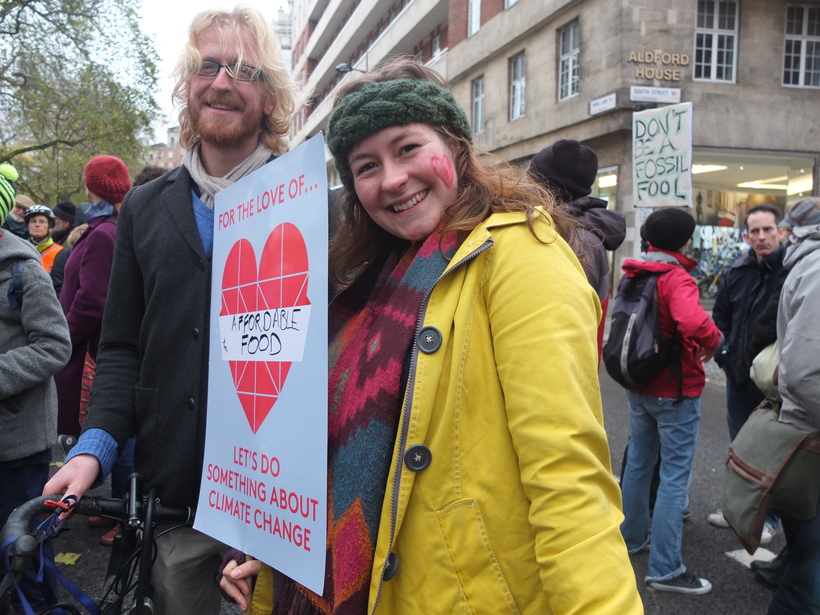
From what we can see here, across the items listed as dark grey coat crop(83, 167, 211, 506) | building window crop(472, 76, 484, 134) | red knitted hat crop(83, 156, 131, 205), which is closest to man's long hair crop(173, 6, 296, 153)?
dark grey coat crop(83, 167, 211, 506)

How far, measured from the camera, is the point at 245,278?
1.51 meters

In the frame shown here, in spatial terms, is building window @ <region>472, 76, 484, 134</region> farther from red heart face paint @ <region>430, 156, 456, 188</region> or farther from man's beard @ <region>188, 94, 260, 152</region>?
red heart face paint @ <region>430, 156, 456, 188</region>

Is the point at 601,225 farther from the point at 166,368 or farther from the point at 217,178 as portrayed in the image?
the point at 166,368

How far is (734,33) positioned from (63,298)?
14844mm

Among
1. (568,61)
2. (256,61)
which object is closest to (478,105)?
(568,61)

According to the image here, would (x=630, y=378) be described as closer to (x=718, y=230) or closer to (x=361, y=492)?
(x=361, y=492)

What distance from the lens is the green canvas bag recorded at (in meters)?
2.33

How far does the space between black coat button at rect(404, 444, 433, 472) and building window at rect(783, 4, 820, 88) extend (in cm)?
1640

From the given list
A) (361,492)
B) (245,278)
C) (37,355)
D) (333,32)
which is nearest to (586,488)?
(361,492)

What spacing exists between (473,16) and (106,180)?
59.0 feet

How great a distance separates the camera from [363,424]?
4.01ft

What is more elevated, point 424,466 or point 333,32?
point 333,32

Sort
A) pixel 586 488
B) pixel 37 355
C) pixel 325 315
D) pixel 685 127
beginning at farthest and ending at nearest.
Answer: pixel 685 127 < pixel 37 355 < pixel 325 315 < pixel 586 488

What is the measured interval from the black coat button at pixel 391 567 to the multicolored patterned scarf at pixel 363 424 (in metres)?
0.04
